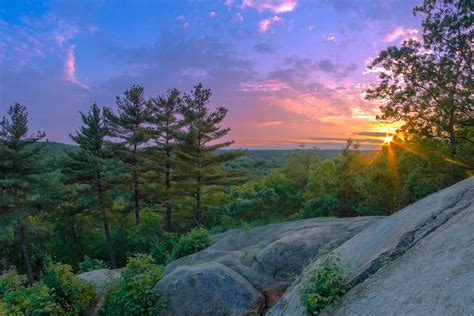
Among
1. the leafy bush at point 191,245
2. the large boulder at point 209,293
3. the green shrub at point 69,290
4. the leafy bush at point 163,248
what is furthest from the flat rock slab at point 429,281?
the leafy bush at point 163,248

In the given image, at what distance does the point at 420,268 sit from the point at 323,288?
1532 mm

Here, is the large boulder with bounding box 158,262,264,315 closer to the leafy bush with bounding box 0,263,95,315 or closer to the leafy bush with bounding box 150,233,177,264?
the leafy bush with bounding box 0,263,95,315

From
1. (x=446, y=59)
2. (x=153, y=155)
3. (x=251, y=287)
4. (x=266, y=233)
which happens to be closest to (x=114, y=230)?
(x=153, y=155)

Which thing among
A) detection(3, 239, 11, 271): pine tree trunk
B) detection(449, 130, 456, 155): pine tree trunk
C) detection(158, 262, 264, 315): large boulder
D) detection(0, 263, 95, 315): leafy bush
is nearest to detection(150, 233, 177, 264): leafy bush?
detection(0, 263, 95, 315): leafy bush

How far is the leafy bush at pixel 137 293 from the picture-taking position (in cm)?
1083

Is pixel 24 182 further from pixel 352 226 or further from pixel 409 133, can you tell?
pixel 409 133

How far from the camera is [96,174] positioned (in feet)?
98.5

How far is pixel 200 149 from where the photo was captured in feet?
104

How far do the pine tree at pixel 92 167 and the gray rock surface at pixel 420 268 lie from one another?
25.7 m

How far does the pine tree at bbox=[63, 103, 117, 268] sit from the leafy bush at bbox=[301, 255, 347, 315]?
2608 centimetres

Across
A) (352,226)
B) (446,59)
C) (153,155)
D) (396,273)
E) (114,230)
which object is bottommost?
(114,230)

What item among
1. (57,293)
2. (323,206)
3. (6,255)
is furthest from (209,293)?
(6,255)

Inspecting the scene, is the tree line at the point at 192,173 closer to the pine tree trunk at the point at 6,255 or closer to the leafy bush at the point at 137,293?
the pine tree trunk at the point at 6,255

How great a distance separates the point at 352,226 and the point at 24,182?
79.5 feet
